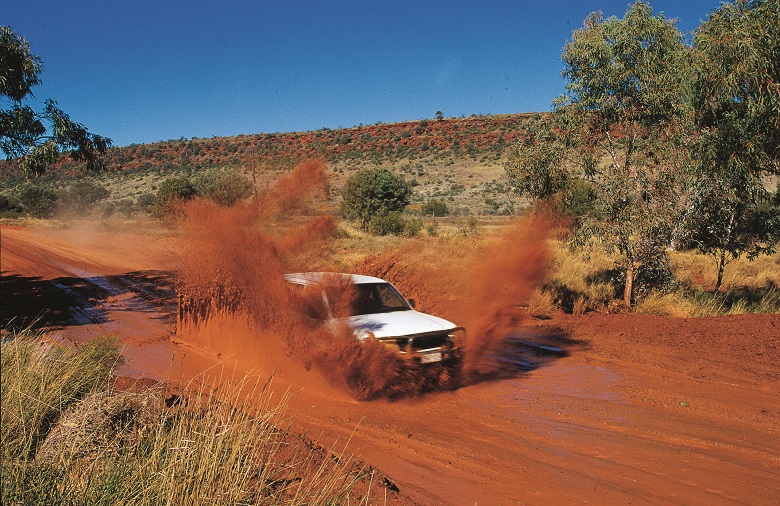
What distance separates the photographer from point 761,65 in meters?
9.49

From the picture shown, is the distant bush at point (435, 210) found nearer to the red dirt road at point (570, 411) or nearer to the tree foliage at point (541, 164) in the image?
the tree foliage at point (541, 164)

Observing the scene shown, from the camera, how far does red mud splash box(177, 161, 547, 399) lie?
7918mm

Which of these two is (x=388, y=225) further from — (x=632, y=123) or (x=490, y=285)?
(x=490, y=285)

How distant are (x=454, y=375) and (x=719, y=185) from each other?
8639mm

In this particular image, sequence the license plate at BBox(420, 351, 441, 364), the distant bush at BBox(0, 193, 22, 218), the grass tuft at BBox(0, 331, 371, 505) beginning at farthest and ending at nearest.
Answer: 1. the distant bush at BBox(0, 193, 22, 218)
2. the license plate at BBox(420, 351, 441, 364)
3. the grass tuft at BBox(0, 331, 371, 505)

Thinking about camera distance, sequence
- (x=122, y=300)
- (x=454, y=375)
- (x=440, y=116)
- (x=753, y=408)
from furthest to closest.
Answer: (x=440, y=116)
(x=122, y=300)
(x=454, y=375)
(x=753, y=408)

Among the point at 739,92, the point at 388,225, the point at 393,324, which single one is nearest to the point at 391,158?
the point at 388,225

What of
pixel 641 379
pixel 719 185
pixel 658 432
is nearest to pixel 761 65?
pixel 719 185

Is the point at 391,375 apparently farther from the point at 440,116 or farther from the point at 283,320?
the point at 440,116

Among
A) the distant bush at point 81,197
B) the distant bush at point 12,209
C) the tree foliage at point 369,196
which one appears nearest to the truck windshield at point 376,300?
the tree foliage at point 369,196

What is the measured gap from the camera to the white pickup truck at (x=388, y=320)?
7879mm

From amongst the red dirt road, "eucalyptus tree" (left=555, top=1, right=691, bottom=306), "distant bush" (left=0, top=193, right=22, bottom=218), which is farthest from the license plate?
"distant bush" (left=0, top=193, right=22, bottom=218)

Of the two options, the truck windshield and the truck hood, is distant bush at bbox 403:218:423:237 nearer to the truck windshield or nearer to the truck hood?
the truck windshield

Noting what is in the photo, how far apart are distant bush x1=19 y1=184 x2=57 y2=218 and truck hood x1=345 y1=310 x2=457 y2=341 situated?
39.7 m
